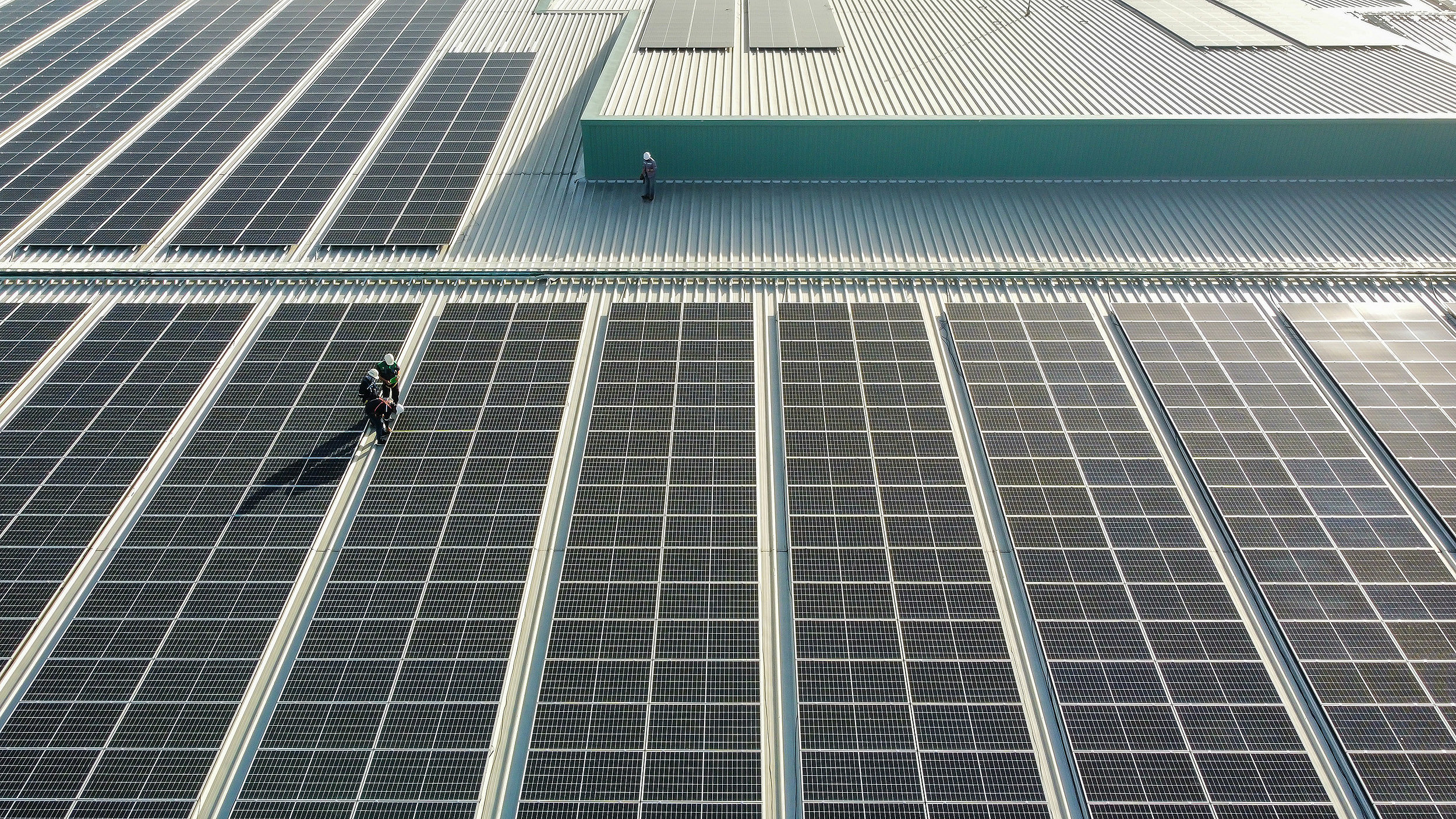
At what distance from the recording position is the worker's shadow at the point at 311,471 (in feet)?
37.0

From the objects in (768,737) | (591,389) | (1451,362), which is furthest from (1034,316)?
(768,737)

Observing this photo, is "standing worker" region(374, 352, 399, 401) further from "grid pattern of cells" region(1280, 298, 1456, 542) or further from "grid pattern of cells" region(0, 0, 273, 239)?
"grid pattern of cells" region(1280, 298, 1456, 542)

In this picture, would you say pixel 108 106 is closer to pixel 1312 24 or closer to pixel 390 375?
pixel 390 375

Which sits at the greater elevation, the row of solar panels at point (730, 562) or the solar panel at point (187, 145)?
the solar panel at point (187, 145)

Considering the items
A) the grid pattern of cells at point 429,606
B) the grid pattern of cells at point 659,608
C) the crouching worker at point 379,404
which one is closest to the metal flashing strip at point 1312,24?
the grid pattern of cells at point 659,608

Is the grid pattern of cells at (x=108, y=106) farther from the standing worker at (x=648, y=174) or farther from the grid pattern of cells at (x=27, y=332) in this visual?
the standing worker at (x=648, y=174)

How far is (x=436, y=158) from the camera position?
19.2m

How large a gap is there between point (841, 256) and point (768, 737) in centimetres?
1133

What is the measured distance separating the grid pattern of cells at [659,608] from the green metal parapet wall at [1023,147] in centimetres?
731

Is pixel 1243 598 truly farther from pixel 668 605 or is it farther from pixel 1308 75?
pixel 1308 75

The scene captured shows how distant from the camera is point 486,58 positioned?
23.9 m

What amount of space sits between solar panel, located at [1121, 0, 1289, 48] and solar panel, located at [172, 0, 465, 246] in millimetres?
26426

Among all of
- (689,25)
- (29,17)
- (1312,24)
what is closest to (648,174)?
(689,25)

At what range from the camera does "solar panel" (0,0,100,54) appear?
2620cm
